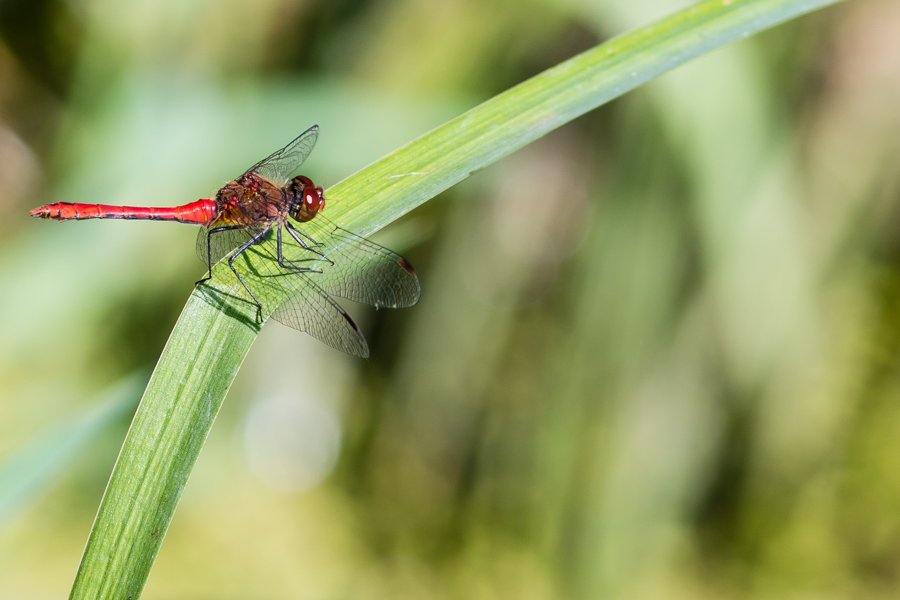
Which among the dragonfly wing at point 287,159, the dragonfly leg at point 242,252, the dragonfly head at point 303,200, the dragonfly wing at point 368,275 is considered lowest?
the dragonfly leg at point 242,252

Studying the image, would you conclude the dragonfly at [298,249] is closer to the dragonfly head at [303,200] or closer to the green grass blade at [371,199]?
the dragonfly head at [303,200]

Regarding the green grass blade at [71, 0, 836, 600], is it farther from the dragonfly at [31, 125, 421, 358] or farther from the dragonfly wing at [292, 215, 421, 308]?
the dragonfly wing at [292, 215, 421, 308]

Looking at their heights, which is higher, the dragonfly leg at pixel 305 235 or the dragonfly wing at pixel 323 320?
the dragonfly leg at pixel 305 235

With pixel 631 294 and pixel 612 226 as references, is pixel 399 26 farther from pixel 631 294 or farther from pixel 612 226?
pixel 631 294

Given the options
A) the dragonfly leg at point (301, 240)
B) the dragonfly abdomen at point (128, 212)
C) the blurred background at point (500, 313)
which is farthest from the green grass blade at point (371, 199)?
the dragonfly abdomen at point (128, 212)

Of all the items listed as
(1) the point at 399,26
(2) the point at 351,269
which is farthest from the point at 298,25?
(2) the point at 351,269
